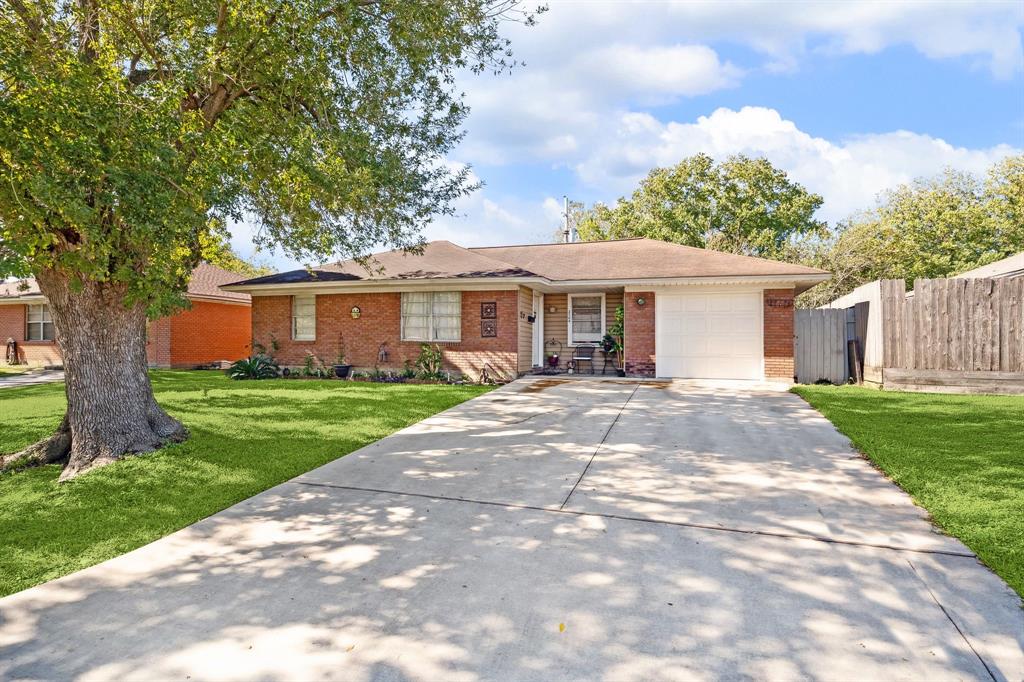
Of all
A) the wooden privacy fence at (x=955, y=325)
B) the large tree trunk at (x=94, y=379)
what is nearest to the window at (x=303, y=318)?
the large tree trunk at (x=94, y=379)

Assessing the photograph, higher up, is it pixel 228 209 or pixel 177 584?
pixel 228 209

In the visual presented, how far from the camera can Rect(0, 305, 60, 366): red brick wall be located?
778 inches

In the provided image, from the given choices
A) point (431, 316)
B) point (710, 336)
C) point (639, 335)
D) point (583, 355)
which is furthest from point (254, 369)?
point (710, 336)

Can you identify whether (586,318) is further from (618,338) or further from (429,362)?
(429,362)

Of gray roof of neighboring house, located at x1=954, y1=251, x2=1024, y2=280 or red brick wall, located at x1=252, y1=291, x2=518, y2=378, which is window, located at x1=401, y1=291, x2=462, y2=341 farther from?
gray roof of neighboring house, located at x1=954, y1=251, x2=1024, y2=280

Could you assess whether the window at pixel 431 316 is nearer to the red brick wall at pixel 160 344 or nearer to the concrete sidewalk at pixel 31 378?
the red brick wall at pixel 160 344

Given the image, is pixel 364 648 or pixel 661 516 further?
pixel 661 516

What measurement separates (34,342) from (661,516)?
25.4m

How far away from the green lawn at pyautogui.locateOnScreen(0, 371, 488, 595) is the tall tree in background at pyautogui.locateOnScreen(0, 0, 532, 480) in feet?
2.60

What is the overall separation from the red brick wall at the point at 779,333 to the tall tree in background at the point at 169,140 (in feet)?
27.5

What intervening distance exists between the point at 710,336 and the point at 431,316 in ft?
23.6

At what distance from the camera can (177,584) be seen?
306cm

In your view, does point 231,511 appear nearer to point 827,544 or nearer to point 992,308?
point 827,544

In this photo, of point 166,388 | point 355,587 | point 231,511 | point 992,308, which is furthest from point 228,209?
point 992,308
